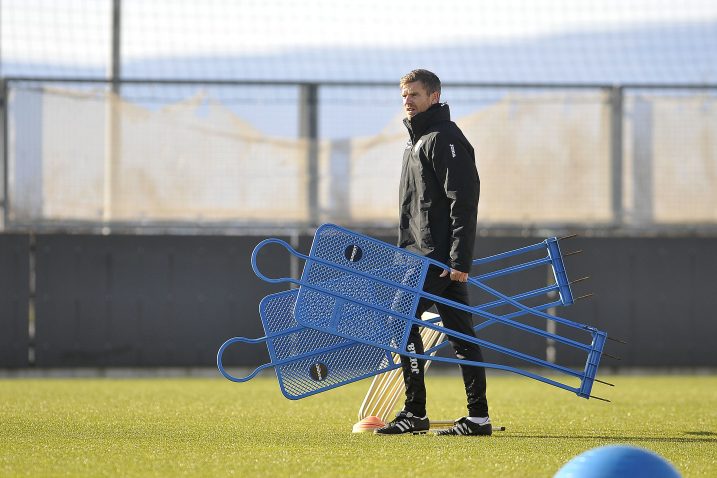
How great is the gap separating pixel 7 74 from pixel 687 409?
24.8ft

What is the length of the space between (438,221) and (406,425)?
1.17m

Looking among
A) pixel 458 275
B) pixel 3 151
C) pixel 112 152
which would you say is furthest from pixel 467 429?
pixel 3 151

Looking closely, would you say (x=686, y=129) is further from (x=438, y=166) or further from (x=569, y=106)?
(x=438, y=166)

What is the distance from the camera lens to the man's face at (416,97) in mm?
7871

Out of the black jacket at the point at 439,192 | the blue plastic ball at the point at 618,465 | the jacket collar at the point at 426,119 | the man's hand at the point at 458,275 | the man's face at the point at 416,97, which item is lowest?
the blue plastic ball at the point at 618,465

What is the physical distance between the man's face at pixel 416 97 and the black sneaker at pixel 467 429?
5.77ft

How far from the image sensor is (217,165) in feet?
45.4

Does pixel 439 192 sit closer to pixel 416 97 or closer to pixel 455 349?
pixel 416 97

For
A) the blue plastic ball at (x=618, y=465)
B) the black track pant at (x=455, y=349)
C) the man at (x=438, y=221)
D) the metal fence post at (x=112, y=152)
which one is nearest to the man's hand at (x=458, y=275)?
the man at (x=438, y=221)

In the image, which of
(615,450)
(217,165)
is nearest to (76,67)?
(217,165)

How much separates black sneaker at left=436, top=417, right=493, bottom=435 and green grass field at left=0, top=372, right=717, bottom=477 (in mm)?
106

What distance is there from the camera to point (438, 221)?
7738 mm

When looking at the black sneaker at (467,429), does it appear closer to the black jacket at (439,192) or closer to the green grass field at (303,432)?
the green grass field at (303,432)

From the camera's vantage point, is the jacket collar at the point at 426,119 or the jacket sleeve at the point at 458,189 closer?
the jacket sleeve at the point at 458,189
